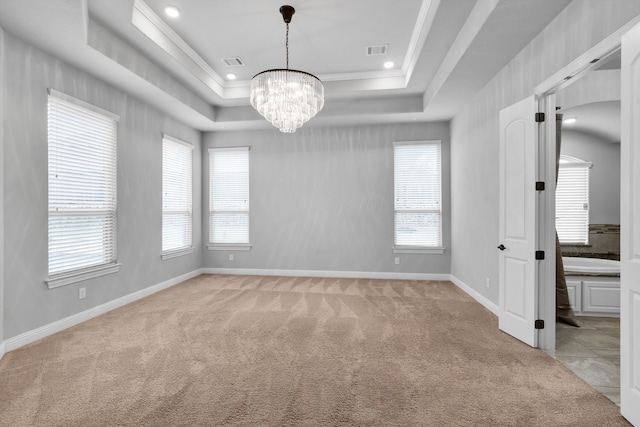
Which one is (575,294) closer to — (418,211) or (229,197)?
(418,211)

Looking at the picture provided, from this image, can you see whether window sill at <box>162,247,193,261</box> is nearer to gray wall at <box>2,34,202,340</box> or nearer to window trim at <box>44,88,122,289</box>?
gray wall at <box>2,34,202,340</box>

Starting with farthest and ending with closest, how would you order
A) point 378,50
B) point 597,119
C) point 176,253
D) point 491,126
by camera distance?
point 176,253, point 597,119, point 378,50, point 491,126

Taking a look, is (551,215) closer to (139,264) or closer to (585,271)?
(585,271)

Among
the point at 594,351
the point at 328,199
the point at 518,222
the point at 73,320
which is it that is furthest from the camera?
the point at 328,199

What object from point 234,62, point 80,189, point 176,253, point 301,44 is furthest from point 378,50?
point 176,253

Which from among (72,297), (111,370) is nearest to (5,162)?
(72,297)

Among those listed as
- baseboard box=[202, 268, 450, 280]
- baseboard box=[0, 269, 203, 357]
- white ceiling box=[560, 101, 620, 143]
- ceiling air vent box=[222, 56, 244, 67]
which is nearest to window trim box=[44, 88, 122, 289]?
baseboard box=[0, 269, 203, 357]

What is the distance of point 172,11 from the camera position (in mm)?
3404

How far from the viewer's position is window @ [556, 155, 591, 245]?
5.46 meters

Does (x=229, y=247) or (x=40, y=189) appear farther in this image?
(x=229, y=247)

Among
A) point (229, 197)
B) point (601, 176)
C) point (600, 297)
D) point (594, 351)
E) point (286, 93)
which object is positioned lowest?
point (594, 351)

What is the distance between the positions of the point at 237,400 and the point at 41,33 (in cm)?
353

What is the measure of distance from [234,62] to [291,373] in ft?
13.3

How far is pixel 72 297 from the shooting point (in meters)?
3.67
